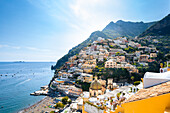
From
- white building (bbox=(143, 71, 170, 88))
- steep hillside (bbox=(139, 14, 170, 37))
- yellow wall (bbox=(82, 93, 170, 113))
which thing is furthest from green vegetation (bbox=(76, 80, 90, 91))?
steep hillside (bbox=(139, 14, 170, 37))

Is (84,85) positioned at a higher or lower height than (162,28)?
lower

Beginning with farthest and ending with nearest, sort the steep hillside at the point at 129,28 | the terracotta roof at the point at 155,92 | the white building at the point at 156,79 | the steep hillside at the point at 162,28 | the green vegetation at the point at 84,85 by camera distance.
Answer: the steep hillside at the point at 129,28 → the steep hillside at the point at 162,28 → the green vegetation at the point at 84,85 → the white building at the point at 156,79 → the terracotta roof at the point at 155,92

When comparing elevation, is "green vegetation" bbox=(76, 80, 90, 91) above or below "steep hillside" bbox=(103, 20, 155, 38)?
below

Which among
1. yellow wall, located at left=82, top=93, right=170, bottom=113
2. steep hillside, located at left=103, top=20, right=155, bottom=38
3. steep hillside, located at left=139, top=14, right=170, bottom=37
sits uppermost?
steep hillside, located at left=103, top=20, right=155, bottom=38

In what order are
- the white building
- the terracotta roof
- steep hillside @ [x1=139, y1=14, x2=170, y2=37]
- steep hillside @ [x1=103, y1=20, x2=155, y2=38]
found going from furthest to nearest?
steep hillside @ [x1=103, y1=20, x2=155, y2=38] < steep hillside @ [x1=139, y1=14, x2=170, y2=37] < the white building < the terracotta roof

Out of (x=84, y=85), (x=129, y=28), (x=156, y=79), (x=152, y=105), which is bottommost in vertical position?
(x=84, y=85)

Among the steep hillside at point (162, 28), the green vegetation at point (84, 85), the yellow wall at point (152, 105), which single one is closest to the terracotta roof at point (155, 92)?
the yellow wall at point (152, 105)

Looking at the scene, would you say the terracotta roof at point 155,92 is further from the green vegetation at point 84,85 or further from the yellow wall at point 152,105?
the green vegetation at point 84,85

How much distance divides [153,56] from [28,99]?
5459 centimetres

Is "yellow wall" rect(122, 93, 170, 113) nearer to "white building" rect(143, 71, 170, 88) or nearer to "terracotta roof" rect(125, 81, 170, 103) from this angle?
"terracotta roof" rect(125, 81, 170, 103)

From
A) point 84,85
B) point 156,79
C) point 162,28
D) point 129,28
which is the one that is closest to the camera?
point 156,79

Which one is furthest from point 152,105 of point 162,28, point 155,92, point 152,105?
point 162,28

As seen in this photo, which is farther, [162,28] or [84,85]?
[162,28]

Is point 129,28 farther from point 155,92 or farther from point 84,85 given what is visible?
point 155,92
